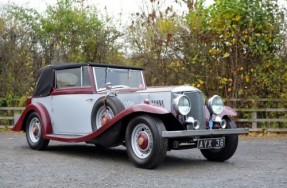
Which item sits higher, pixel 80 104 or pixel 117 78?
pixel 117 78

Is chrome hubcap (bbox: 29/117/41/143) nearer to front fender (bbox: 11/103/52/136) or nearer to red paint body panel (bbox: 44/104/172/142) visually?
front fender (bbox: 11/103/52/136)

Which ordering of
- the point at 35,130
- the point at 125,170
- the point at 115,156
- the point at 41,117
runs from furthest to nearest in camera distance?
the point at 35,130 < the point at 41,117 < the point at 115,156 < the point at 125,170

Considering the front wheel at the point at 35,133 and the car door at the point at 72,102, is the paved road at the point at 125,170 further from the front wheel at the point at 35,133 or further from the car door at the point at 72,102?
the car door at the point at 72,102

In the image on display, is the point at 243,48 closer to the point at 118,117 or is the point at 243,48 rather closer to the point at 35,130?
the point at 35,130

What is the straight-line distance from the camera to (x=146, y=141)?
682 centimetres

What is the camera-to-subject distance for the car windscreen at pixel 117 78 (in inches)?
333

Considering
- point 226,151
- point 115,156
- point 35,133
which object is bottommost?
point 115,156

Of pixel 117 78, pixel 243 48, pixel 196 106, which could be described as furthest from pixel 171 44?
pixel 196 106

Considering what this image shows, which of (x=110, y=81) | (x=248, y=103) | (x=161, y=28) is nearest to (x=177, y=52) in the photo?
(x=161, y=28)

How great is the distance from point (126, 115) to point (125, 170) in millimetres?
864

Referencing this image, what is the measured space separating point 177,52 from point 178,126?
7.70 metres

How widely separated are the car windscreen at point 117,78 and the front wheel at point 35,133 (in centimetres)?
163

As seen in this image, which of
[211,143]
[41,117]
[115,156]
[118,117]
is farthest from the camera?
[41,117]

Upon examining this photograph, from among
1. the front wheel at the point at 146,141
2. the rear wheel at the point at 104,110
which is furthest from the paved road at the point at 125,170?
the rear wheel at the point at 104,110
